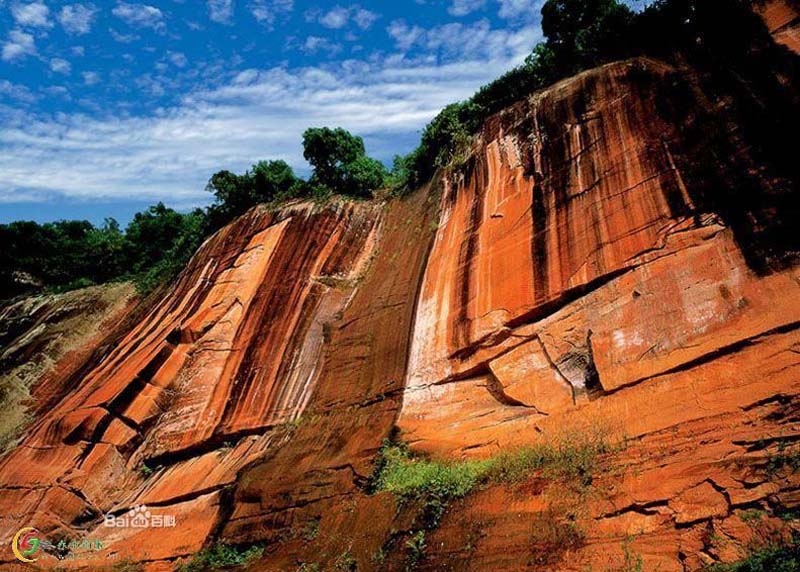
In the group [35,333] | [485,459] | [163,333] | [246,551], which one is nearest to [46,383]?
[35,333]

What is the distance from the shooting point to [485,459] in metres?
7.16

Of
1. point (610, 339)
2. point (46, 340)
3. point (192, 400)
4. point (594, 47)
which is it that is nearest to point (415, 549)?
point (610, 339)

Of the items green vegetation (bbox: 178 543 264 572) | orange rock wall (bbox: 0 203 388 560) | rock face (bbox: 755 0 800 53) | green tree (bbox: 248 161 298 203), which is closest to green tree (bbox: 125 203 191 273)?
green tree (bbox: 248 161 298 203)

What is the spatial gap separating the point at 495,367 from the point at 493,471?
213 centimetres

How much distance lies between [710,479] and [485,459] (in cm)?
301

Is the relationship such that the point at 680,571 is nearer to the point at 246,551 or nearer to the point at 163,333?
the point at 246,551

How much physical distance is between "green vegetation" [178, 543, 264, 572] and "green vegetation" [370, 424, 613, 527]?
8.22 ft

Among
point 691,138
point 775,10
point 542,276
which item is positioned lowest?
point 542,276

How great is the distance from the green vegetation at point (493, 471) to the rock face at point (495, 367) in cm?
19

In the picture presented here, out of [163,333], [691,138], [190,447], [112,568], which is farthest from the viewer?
[163,333]

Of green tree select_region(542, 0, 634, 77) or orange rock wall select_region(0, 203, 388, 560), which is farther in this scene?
green tree select_region(542, 0, 634, 77)

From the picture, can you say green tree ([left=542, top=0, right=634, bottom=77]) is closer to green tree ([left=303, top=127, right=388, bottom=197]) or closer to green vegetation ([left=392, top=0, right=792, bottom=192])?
green vegetation ([left=392, top=0, right=792, bottom=192])

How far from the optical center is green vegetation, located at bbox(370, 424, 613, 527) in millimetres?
5992

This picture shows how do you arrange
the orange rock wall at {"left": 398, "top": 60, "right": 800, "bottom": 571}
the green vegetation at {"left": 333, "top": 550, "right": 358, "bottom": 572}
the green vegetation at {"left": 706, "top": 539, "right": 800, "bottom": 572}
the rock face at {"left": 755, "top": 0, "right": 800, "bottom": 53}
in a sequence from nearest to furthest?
the green vegetation at {"left": 706, "top": 539, "right": 800, "bottom": 572} < the orange rock wall at {"left": 398, "top": 60, "right": 800, "bottom": 571} < the green vegetation at {"left": 333, "top": 550, "right": 358, "bottom": 572} < the rock face at {"left": 755, "top": 0, "right": 800, "bottom": 53}
